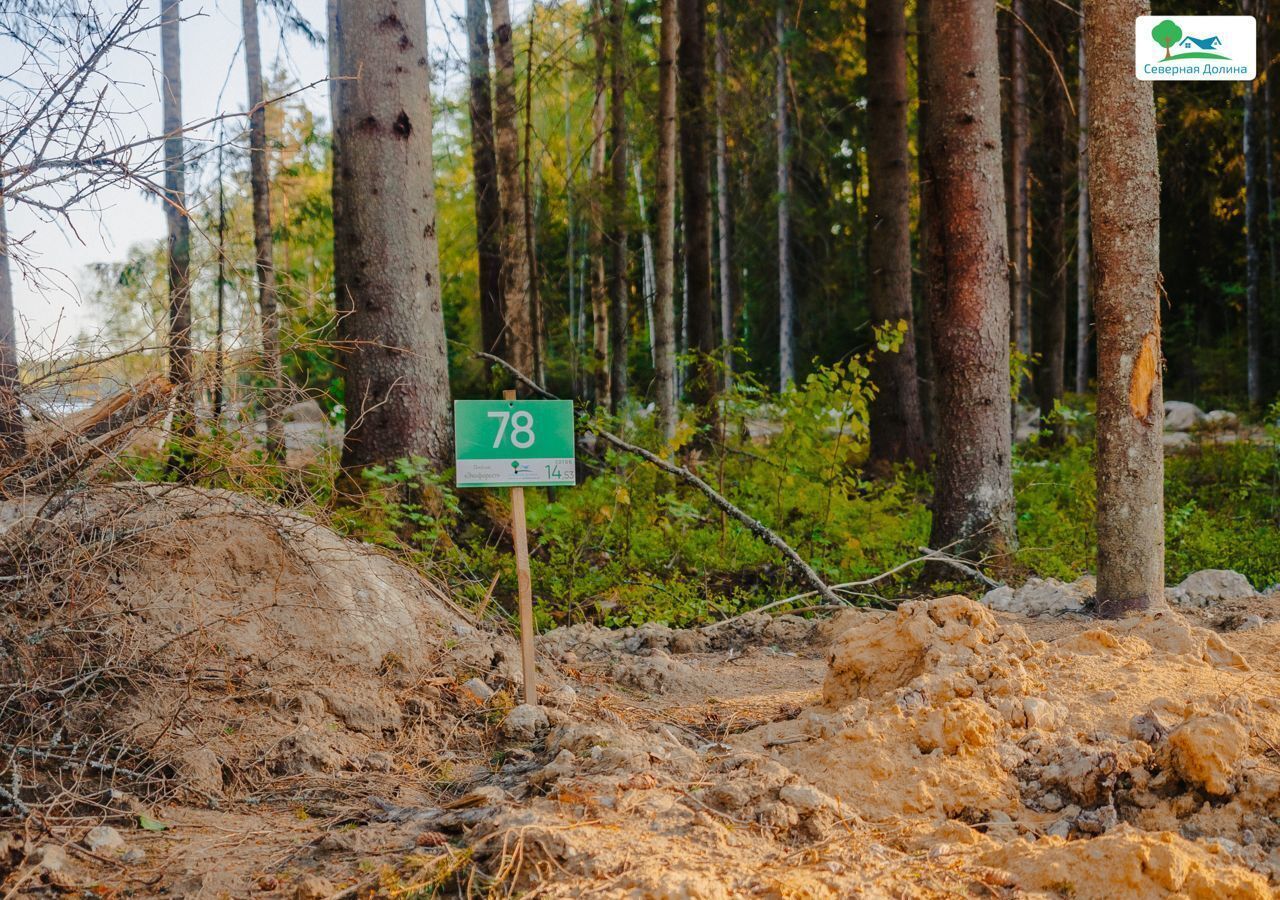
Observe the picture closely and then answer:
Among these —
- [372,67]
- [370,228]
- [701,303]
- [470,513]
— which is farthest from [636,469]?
[701,303]

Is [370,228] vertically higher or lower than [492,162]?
lower

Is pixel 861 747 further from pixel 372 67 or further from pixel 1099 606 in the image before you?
pixel 372 67

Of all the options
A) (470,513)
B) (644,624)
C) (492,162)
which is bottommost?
(644,624)

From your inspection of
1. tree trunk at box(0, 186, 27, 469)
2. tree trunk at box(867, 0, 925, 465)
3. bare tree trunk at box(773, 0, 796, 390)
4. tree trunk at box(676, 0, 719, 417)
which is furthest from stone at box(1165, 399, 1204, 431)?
tree trunk at box(0, 186, 27, 469)

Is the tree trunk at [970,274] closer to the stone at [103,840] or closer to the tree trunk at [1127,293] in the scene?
the tree trunk at [1127,293]

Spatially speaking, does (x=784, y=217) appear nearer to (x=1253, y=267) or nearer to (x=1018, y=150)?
(x=1018, y=150)

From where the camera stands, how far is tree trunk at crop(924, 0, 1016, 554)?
7992mm

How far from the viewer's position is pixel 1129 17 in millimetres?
6195

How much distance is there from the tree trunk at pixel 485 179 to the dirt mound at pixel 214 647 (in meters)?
8.44

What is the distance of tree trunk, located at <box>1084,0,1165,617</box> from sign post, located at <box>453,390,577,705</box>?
3.25 metres

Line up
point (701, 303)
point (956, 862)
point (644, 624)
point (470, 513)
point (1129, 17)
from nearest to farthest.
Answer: point (956, 862), point (1129, 17), point (644, 624), point (470, 513), point (701, 303)

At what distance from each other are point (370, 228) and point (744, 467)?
4.54m

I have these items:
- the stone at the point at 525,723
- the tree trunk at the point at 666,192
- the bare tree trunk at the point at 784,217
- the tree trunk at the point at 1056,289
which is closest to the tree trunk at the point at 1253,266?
the tree trunk at the point at 1056,289

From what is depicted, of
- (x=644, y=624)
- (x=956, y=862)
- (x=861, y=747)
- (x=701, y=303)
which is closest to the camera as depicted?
(x=956, y=862)
